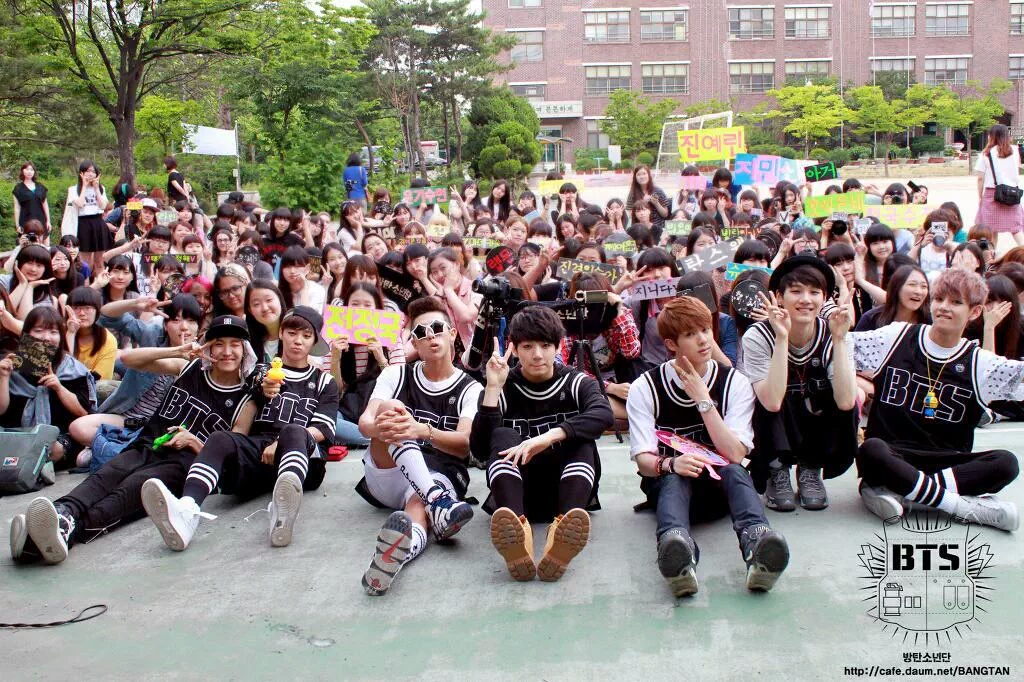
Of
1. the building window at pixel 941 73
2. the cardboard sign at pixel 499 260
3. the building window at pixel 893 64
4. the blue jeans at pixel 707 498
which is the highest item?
the building window at pixel 893 64

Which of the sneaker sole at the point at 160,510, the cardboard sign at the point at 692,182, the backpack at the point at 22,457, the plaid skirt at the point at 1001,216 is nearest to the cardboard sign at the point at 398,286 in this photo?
the backpack at the point at 22,457

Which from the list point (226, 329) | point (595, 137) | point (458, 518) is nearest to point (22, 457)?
point (226, 329)

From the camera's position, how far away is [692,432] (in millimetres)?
4508

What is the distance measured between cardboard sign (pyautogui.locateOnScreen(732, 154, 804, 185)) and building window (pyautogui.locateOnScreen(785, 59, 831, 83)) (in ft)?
155

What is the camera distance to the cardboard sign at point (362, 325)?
6086 millimetres

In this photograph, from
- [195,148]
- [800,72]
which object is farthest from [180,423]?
[800,72]

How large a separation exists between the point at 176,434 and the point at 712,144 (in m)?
10.1

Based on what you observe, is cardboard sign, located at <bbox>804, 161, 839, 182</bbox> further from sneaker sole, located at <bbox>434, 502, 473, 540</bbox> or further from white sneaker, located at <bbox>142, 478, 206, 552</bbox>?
white sneaker, located at <bbox>142, 478, 206, 552</bbox>

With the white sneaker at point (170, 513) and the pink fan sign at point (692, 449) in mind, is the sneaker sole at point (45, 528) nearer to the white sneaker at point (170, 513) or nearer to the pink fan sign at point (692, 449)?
→ the white sneaker at point (170, 513)

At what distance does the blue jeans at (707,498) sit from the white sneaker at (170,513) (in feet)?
6.87

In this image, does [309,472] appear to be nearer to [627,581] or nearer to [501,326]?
[501,326]

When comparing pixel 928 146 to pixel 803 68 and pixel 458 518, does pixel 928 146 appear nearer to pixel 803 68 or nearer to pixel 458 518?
pixel 803 68

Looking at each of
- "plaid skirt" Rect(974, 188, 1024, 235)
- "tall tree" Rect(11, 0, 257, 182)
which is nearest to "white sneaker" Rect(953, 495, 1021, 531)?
"plaid skirt" Rect(974, 188, 1024, 235)

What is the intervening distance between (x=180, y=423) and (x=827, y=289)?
328 centimetres
